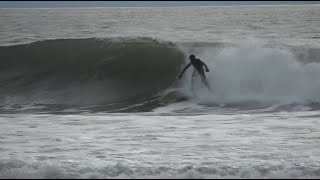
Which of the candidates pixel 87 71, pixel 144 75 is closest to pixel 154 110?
pixel 144 75

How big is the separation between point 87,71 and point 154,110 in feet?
21.5

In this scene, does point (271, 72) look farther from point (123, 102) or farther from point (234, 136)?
point (234, 136)

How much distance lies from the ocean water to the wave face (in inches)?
1.5

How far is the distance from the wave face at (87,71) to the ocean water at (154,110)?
0.13 feet

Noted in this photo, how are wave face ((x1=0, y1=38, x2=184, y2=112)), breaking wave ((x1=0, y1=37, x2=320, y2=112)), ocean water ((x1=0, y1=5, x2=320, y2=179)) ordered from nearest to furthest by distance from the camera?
ocean water ((x1=0, y1=5, x2=320, y2=179)), breaking wave ((x1=0, y1=37, x2=320, y2=112)), wave face ((x1=0, y1=38, x2=184, y2=112))

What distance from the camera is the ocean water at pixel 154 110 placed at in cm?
584

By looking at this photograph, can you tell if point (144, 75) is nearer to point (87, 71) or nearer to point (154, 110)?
point (87, 71)

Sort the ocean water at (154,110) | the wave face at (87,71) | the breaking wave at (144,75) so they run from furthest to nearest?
the wave face at (87,71) → the breaking wave at (144,75) → the ocean water at (154,110)

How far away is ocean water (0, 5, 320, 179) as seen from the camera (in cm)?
584

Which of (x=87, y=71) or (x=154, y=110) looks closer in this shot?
(x=154, y=110)

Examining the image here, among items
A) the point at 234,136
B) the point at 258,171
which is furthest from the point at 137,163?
the point at 234,136

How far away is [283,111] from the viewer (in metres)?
11.7

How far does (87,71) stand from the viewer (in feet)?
61.7

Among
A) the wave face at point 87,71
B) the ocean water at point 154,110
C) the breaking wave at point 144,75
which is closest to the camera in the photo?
the ocean water at point 154,110
